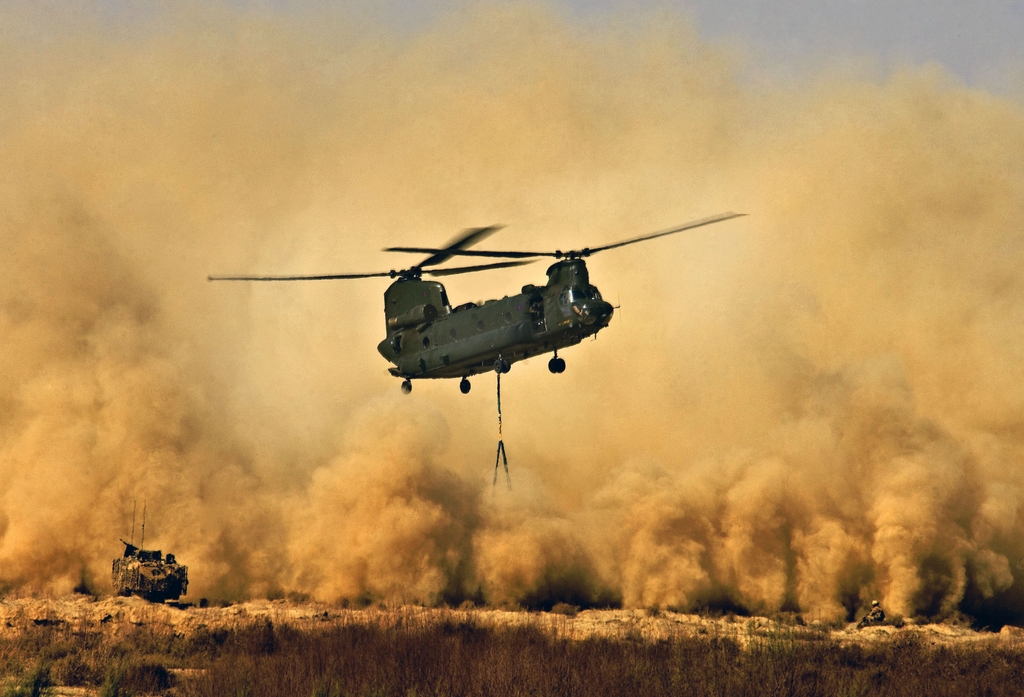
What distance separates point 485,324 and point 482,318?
0.92 feet

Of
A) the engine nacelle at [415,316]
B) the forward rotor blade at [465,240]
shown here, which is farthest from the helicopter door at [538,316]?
the engine nacelle at [415,316]

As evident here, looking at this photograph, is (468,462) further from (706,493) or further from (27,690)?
(27,690)

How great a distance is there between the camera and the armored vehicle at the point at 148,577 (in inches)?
2117

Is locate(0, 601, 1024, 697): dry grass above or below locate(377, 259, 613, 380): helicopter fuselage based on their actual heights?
below

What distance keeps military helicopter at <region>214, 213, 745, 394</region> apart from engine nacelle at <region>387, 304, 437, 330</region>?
0.11ft

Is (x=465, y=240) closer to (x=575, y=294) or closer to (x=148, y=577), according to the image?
(x=575, y=294)

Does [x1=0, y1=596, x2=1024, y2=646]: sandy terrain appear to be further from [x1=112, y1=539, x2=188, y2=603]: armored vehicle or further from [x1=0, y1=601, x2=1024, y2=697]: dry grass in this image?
[x1=112, y1=539, x2=188, y2=603]: armored vehicle

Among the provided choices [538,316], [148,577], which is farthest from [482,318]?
[148,577]

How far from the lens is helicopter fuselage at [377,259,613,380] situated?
44.2m

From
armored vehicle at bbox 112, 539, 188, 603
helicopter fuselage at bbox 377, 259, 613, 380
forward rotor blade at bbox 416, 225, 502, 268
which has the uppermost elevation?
forward rotor blade at bbox 416, 225, 502, 268

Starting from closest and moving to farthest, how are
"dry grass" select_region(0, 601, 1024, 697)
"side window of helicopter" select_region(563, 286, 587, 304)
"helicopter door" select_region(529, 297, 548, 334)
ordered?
"dry grass" select_region(0, 601, 1024, 697) < "side window of helicopter" select_region(563, 286, 587, 304) < "helicopter door" select_region(529, 297, 548, 334)

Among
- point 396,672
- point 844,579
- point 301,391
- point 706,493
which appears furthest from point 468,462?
point 396,672

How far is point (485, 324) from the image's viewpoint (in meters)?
46.4

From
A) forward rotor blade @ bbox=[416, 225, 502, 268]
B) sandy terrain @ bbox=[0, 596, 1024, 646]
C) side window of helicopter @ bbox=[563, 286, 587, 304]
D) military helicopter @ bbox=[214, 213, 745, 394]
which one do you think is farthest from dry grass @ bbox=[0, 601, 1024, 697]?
forward rotor blade @ bbox=[416, 225, 502, 268]
